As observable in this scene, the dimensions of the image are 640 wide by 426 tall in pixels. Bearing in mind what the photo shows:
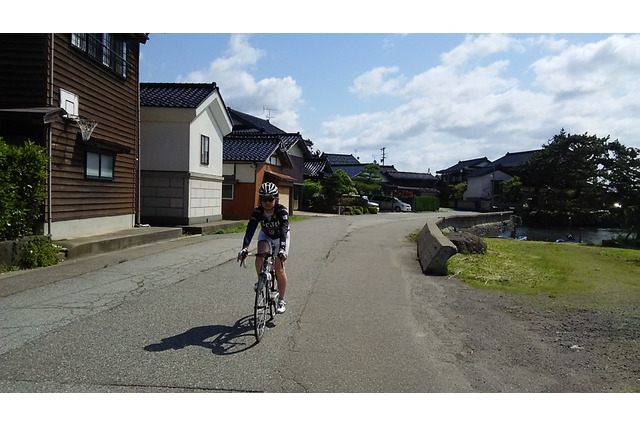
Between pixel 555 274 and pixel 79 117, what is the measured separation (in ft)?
38.9

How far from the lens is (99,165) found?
1309 cm

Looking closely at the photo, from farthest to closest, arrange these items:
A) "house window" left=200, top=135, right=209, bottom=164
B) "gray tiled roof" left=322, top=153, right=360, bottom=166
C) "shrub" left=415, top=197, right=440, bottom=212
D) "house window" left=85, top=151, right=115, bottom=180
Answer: "gray tiled roof" left=322, top=153, right=360, bottom=166
"shrub" left=415, top=197, right=440, bottom=212
"house window" left=200, top=135, right=209, bottom=164
"house window" left=85, top=151, right=115, bottom=180

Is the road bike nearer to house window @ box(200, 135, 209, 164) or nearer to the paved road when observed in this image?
the paved road

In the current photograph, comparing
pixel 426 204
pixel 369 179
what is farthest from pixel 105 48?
pixel 426 204

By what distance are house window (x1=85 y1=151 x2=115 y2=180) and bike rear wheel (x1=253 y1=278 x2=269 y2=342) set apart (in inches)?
371

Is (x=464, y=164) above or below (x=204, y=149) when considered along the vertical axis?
above

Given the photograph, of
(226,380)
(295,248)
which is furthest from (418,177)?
(226,380)

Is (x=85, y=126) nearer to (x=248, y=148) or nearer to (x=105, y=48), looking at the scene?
(x=105, y=48)

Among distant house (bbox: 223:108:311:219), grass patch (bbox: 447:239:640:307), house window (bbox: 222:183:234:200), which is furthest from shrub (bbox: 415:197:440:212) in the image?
grass patch (bbox: 447:239:640:307)

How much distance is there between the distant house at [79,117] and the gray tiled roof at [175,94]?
2.27 meters

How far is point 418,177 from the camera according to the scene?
7019 cm

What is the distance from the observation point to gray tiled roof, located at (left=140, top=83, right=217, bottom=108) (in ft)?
57.9

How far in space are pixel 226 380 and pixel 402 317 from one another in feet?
10.1

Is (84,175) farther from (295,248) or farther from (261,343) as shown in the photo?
(261,343)
